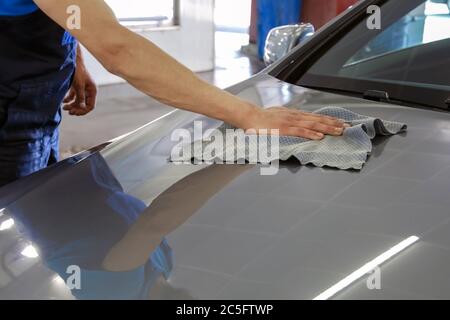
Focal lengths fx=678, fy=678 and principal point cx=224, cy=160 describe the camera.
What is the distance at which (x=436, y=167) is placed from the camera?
1.19 m

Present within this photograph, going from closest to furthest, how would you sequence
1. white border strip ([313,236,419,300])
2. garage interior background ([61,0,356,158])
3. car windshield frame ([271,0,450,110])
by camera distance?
white border strip ([313,236,419,300]), car windshield frame ([271,0,450,110]), garage interior background ([61,0,356,158])

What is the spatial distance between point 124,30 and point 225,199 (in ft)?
1.31

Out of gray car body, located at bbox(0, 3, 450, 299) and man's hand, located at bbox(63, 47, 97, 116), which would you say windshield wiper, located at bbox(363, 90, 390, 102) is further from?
man's hand, located at bbox(63, 47, 97, 116)

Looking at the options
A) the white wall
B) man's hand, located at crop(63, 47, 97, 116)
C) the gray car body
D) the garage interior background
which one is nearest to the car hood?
the gray car body

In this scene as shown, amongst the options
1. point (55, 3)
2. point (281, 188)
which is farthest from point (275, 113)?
point (55, 3)

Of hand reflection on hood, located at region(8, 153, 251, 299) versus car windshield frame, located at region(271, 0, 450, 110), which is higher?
car windshield frame, located at region(271, 0, 450, 110)

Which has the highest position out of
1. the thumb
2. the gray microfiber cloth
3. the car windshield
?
the car windshield

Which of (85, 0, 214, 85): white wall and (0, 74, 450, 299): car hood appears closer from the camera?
(0, 74, 450, 299): car hood

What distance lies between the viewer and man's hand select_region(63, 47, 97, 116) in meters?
2.01

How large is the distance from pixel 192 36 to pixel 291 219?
488cm

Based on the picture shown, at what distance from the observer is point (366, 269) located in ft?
3.00

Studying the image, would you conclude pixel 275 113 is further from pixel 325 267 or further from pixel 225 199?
pixel 325 267

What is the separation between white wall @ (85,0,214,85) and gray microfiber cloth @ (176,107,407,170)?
14.3 ft

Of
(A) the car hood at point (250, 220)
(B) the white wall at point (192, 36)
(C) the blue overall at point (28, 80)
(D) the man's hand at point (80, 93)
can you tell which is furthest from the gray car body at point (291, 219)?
(B) the white wall at point (192, 36)
